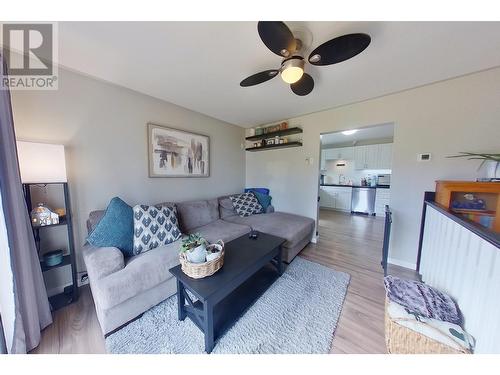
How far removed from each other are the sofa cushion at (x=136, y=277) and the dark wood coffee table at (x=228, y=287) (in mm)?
216

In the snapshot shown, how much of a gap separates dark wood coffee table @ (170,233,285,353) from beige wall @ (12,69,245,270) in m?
1.33

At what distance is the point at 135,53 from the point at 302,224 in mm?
2689

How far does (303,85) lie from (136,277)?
2234 mm

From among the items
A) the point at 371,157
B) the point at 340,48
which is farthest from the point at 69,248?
Result: the point at 371,157

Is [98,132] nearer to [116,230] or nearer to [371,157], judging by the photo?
[116,230]

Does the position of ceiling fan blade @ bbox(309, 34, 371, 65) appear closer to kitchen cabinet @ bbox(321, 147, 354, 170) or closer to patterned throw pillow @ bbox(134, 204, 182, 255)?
patterned throw pillow @ bbox(134, 204, 182, 255)

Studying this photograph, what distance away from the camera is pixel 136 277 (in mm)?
1312

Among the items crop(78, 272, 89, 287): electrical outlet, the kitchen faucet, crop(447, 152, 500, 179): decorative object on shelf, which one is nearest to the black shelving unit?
crop(78, 272, 89, 287): electrical outlet

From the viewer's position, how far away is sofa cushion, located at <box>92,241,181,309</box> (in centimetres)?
119

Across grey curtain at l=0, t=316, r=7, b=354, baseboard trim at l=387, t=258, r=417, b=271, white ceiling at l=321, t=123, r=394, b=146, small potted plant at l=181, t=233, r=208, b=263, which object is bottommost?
baseboard trim at l=387, t=258, r=417, b=271

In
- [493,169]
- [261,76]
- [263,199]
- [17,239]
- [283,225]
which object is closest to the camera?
[17,239]

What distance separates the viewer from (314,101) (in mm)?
2369

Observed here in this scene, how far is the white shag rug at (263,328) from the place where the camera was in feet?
3.76
